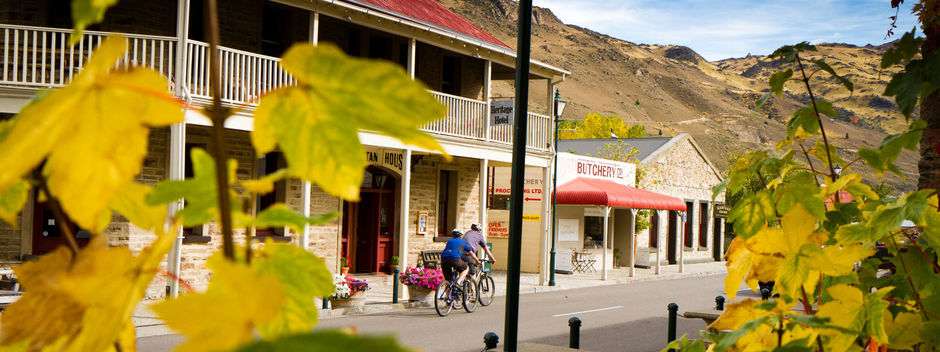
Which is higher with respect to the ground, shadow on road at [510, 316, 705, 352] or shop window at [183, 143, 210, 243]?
shop window at [183, 143, 210, 243]

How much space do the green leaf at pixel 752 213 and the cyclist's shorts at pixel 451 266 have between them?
1168cm

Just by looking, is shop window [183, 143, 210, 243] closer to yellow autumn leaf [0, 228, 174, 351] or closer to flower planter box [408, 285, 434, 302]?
flower planter box [408, 285, 434, 302]

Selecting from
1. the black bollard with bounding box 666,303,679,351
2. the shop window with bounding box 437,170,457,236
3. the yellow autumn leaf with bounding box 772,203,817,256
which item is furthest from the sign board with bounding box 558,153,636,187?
the yellow autumn leaf with bounding box 772,203,817,256

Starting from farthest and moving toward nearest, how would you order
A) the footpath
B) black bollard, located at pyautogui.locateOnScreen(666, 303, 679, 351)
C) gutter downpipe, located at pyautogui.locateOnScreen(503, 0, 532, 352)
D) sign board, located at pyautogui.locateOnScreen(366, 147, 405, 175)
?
sign board, located at pyautogui.locateOnScreen(366, 147, 405, 175), the footpath, black bollard, located at pyautogui.locateOnScreen(666, 303, 679, 351), gutter downpipe, located at pyautogui.locateOnScreen(503, 0, 532, 352)

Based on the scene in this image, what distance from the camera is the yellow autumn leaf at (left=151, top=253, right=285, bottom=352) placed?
1.14 ft

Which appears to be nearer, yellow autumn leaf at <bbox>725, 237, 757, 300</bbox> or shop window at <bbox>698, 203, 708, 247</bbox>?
yellow autumn leaf at <bbox>725, 237, 757, 300</bbox>

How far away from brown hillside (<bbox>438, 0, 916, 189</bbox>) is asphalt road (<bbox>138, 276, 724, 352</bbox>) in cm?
8655

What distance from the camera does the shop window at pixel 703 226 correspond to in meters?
30.3

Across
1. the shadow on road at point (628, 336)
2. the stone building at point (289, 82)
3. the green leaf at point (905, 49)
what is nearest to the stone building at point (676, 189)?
the stone building at point (289, 82)

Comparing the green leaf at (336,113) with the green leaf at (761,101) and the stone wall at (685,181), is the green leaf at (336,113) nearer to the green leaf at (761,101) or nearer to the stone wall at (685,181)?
the green leaf at (761,101)

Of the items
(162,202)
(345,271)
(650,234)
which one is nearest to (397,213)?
(345,271)

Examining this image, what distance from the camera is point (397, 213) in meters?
17.7

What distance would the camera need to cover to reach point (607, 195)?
20.9 m

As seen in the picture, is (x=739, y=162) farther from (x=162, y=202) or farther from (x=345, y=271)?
(x=345, y=271)
